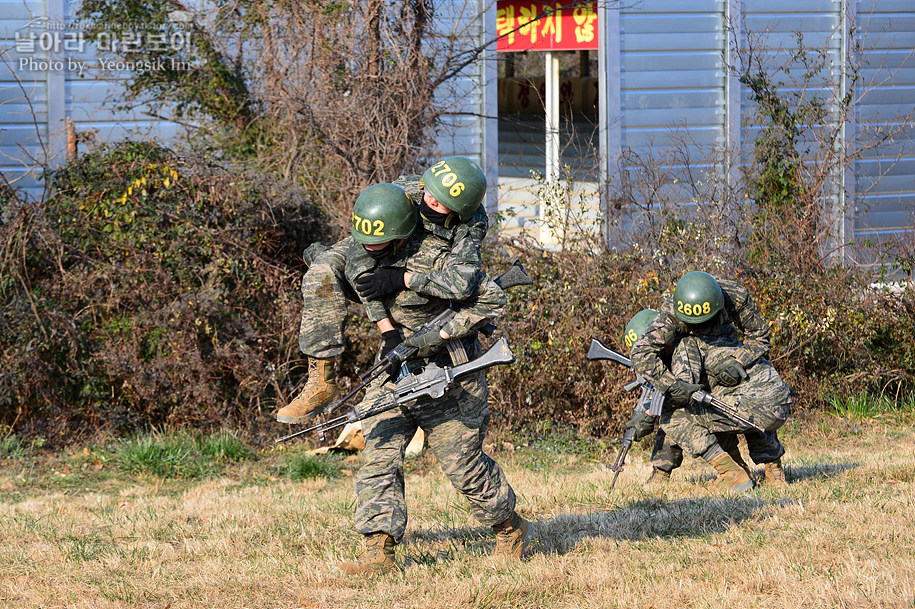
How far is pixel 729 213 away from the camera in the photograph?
9.84 m

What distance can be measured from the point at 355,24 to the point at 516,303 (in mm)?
3479

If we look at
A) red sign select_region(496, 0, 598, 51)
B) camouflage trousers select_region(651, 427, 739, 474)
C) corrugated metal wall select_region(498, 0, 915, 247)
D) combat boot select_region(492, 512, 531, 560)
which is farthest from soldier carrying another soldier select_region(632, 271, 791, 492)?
red sign select_region(496, 0, 598, 51)

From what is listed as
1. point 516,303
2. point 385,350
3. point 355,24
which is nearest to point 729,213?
point 516,303

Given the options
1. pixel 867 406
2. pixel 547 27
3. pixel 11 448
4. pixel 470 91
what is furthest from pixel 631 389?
pixel 547 27

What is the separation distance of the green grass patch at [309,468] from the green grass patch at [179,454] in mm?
538

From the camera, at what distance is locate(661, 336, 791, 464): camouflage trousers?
6930 mm

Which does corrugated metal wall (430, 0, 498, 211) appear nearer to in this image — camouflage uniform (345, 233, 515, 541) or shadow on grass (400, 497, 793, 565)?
shadow on grass (400, 497, 793, 565)

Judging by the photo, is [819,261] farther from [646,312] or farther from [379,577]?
[379,577]

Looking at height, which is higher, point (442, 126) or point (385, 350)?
point (442, 126)

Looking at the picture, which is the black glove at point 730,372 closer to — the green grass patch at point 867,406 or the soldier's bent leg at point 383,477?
the soldier's bent leg at point 383,477

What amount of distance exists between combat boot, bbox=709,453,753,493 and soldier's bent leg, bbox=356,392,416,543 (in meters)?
2.83

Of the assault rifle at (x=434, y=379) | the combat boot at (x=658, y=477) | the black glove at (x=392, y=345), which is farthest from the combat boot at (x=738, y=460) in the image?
the black glove at (x=392, y=345)

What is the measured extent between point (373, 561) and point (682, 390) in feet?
9.14

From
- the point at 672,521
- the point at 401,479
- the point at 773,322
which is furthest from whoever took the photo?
the point at 773,322
